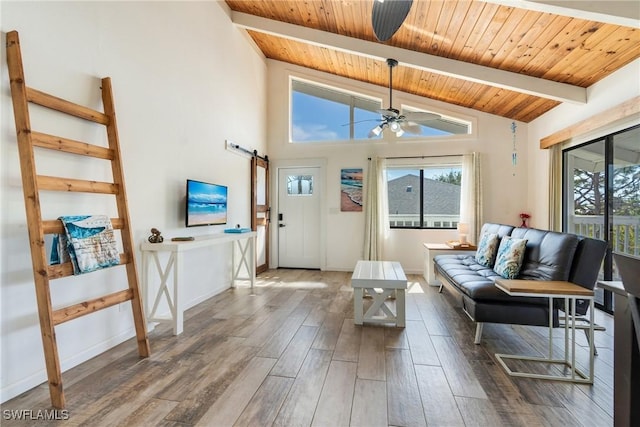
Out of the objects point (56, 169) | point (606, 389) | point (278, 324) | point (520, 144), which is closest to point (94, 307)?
point (56, 169)

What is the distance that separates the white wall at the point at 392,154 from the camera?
5012 millimetres

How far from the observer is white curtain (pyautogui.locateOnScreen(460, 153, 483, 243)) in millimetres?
4930

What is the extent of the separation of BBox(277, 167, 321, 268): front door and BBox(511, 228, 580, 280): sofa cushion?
140 inches

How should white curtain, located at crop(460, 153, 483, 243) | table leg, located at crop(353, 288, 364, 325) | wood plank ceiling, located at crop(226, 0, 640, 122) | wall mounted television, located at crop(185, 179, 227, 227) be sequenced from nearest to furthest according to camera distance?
wood plank ceiling, located at crop(226, 0, 640, 122) → table leg, located at crop(353, 288, 364, 325) → wall mounted television, located at crop(185, 179, 227, 227) → white curtain, located at crop(460, 153, 483, 243)

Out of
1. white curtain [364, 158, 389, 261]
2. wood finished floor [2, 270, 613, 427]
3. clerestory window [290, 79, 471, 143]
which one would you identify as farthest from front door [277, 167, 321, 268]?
wood finished floor [2, 270, 613, 427]

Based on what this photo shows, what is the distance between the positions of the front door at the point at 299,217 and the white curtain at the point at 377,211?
1.00m

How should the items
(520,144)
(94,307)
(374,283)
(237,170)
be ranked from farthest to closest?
1. (520,144)
2. (237,170)
3. (374,283)
4. (94,307)

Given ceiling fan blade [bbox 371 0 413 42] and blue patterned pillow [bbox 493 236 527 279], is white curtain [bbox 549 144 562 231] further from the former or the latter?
ceiling fan blade [bbox 371 0 413 42]

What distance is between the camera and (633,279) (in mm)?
985

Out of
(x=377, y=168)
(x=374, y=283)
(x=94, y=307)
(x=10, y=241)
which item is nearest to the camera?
(x=10, y=241)

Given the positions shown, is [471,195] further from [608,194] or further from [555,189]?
[608,194]

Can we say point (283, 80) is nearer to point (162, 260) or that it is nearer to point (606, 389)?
point (162, 260)

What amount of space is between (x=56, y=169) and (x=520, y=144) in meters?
6.07

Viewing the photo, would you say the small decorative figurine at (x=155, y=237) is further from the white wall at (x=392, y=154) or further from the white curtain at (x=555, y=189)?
the white curtain at (x=555, y=189)
